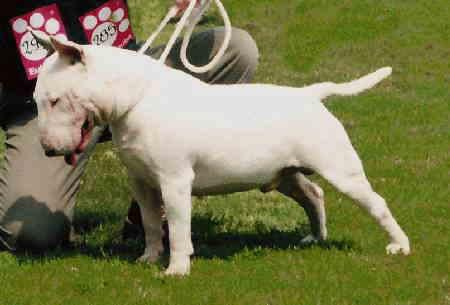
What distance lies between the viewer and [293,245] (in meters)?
7.01

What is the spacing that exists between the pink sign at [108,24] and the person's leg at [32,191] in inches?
29.0

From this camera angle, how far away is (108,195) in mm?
8578

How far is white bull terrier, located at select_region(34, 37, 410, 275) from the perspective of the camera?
579cm

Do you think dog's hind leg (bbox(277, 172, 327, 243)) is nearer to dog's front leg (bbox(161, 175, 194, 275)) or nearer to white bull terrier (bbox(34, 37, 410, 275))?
white bull terrier (bbox(34, 37, 410, 275))

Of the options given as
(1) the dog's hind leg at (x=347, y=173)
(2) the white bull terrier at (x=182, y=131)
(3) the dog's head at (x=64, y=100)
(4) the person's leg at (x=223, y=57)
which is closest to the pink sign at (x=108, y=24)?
(4) the person's leg at (x=223, y=57)

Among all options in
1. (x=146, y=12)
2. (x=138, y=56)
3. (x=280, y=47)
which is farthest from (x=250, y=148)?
(x=146, y=12)

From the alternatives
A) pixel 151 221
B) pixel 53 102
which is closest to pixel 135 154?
pixel 53 102

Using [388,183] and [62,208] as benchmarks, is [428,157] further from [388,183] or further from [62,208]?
[62,208]

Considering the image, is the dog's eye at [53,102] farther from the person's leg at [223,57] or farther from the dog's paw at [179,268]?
the person's leg at [223,57]

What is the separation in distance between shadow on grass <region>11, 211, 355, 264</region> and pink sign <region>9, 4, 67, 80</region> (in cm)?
128

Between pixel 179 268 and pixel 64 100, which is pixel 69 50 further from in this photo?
pixel 179 268

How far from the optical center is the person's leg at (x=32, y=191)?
6941mm

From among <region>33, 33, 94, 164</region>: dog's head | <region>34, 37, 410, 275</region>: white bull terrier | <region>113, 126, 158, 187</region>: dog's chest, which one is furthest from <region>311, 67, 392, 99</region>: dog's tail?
<region>33, 33, 94, 164</region>: dog's head

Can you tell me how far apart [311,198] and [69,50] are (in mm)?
2205
